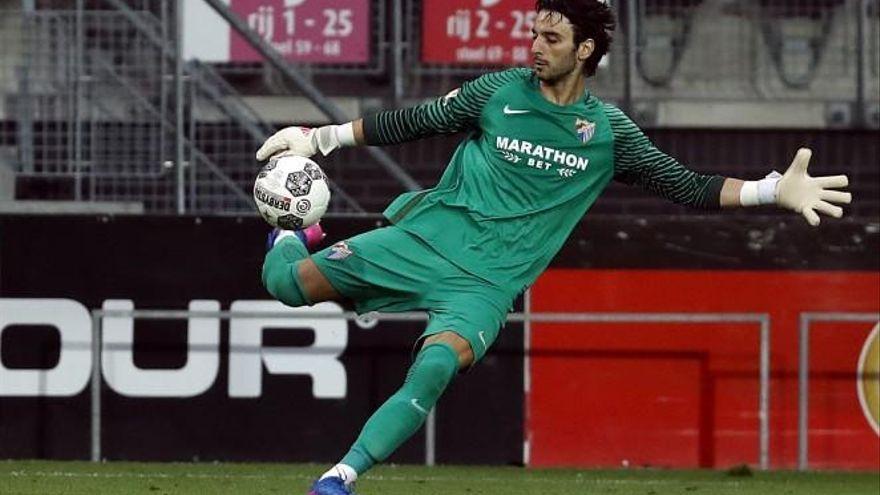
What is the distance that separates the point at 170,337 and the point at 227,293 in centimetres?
44

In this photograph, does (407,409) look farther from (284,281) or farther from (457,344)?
(284,281)

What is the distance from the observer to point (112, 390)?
40.0ft

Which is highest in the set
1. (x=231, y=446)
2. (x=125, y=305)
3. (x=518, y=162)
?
(x=518, y=162)

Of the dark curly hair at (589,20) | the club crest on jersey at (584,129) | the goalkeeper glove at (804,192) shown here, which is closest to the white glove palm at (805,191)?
the goalkeeper glove at (804,192)

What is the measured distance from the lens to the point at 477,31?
13414mm

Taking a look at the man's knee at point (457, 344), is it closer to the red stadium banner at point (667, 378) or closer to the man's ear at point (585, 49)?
the man's ear at point (585, 49)

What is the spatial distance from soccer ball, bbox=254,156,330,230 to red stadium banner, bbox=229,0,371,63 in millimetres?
5718

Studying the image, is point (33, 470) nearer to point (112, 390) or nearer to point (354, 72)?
point (112, 390)

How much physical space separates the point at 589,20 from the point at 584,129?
1.35 feet

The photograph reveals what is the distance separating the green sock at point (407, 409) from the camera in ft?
23.3

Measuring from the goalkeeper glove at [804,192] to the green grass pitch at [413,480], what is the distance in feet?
8.99

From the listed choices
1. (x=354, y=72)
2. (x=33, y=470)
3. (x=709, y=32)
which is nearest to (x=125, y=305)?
(x=33, y=470)

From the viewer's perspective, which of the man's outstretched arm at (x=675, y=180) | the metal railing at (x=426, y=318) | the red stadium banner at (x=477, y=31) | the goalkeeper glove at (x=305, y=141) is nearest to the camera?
the goalkeeper glove at (x=305, y=141)

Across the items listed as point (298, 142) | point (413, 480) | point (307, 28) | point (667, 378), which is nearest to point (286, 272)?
point (298, 142)
